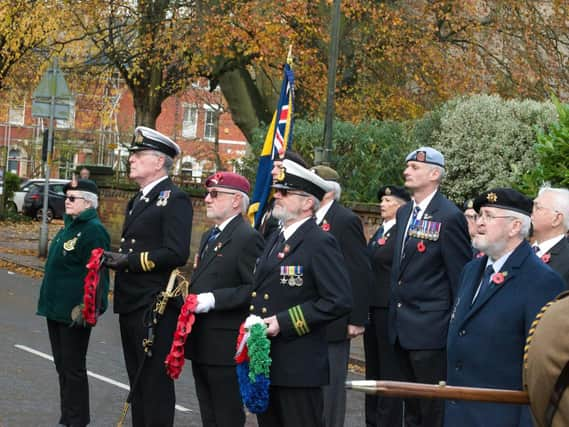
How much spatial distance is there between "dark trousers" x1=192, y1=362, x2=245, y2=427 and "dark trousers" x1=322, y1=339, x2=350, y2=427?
1.20 m

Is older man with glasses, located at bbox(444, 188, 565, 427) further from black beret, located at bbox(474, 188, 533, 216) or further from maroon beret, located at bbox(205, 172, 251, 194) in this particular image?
maroon beret, located at bbox(205, 172, 251, 194)

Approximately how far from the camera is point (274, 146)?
11703 millimetres

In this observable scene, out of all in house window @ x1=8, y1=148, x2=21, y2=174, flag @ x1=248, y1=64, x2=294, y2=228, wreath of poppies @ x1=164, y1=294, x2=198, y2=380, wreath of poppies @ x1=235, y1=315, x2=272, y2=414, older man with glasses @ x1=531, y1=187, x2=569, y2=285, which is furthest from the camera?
house window @ x1=8, y1=148, x2=21, y2=174

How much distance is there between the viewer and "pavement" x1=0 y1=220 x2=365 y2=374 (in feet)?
47.0

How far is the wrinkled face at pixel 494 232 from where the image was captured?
5.85 m

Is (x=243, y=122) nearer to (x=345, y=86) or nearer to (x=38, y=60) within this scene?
(x=345, y=86)

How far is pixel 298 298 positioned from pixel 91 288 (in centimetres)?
230

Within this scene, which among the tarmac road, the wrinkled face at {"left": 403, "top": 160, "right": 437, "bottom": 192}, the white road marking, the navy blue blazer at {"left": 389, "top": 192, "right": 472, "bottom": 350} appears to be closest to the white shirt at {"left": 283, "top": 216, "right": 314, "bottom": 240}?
the navy blue blazer at {"left": 389, "top": 192, "right": 472, "bottom": 350}

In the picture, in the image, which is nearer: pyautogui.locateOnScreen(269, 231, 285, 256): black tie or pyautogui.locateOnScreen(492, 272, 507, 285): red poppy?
pyautogui.locateOnScreen(492, 272, 507, 285): red poppy

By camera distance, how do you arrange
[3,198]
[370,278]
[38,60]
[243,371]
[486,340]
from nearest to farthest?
1. [486,340]
2. [243,371]
3. [370,278]
4. [38,60]
5. [3,198]

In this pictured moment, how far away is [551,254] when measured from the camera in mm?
7551

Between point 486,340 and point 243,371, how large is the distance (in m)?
1.37

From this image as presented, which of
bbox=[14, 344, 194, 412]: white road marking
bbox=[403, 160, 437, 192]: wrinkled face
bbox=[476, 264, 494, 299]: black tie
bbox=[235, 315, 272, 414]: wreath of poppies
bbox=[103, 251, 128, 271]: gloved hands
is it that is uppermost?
bbox=[403, 160, 437, 192]: wrinkled face

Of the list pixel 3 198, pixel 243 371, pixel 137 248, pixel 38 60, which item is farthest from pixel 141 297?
pixel 3 198
